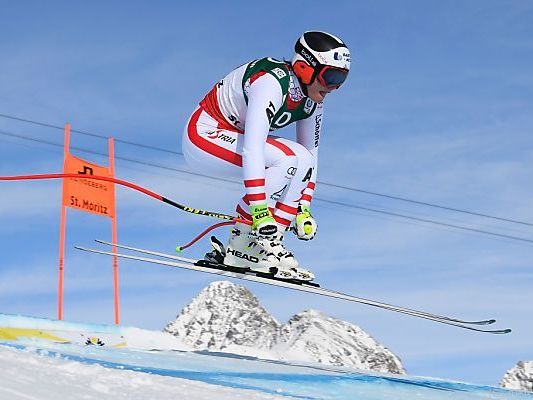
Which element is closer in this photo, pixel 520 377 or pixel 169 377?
pixel 169 377

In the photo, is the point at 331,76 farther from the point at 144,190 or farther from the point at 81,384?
the point at 81,384

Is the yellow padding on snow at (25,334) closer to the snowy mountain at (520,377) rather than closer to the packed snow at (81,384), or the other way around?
the packed snow at (81,384)

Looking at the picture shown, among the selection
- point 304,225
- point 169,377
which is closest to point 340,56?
point 304,225

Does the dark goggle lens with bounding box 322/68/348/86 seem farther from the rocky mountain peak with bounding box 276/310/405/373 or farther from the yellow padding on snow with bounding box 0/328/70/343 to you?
the rocky mountain peak with bounding box 276/310/405/373

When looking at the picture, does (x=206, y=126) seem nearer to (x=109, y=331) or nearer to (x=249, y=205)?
(x=249, y=205)

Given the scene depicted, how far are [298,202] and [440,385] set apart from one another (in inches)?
83.9

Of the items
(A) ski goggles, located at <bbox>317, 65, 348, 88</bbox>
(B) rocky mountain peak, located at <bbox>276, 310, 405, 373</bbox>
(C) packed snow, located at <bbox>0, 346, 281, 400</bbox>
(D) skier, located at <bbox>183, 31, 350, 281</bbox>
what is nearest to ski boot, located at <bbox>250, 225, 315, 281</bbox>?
(D) skier, located at <bbox>183, 31, 350, 281</bbox>

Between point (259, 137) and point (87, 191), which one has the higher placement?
point (87, 191)

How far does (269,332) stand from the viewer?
47.4 ft

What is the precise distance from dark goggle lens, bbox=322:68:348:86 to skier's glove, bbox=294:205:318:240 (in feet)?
3.15

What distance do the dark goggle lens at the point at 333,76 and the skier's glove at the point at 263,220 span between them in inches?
39.8

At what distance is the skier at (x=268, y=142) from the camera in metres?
5.72

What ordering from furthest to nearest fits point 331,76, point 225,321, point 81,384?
1. point 225,321
2. point 331,76
3. point 81,384

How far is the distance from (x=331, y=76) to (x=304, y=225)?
1.12m
